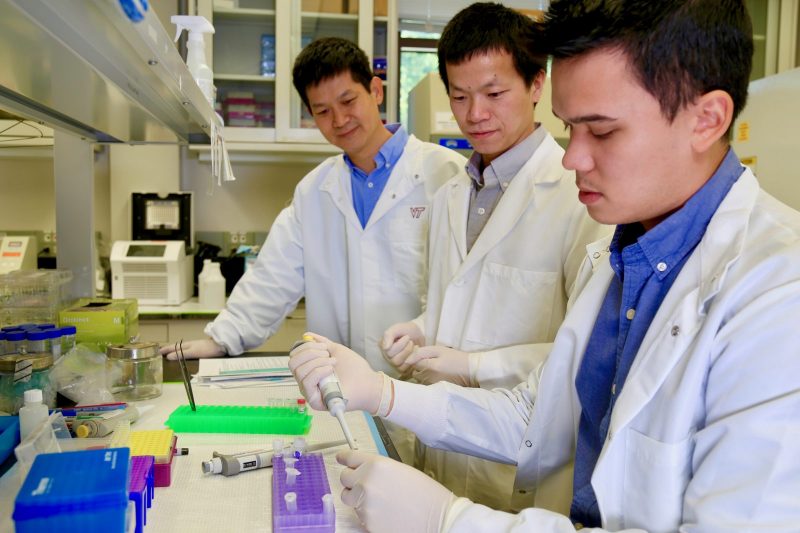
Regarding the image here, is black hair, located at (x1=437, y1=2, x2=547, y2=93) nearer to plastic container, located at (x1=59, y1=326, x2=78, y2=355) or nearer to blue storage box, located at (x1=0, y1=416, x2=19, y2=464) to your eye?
plastic container, located at (x1=59, y1=326, x2=78, y2=355)

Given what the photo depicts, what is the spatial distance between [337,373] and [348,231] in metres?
Result: 0.97

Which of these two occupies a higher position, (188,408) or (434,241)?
(434,241)

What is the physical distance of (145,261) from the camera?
2920mm

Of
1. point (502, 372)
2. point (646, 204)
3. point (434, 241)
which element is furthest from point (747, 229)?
point (434, 241)

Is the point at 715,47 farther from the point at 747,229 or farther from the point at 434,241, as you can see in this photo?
the point at 434,241

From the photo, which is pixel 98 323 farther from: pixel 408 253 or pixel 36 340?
pixel 408 253

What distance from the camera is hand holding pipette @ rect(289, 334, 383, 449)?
1.04 m

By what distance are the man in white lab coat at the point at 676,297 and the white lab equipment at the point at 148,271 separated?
2232 mm

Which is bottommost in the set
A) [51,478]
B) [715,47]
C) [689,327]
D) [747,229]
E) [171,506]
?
[171,506]

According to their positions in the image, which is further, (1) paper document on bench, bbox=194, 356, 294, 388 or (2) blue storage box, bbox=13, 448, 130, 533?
(1) paper document on bench, bbox=194, 356, 294, 388

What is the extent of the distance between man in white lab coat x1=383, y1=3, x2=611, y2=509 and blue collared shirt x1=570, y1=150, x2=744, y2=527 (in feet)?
0.99

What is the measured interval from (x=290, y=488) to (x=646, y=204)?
64 centimetres

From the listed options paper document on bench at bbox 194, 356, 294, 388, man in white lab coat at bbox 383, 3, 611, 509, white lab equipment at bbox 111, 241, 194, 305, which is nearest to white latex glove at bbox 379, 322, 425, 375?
man in white lab coat at bbox 383, 3, 611, 509

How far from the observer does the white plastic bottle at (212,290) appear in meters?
3.00
